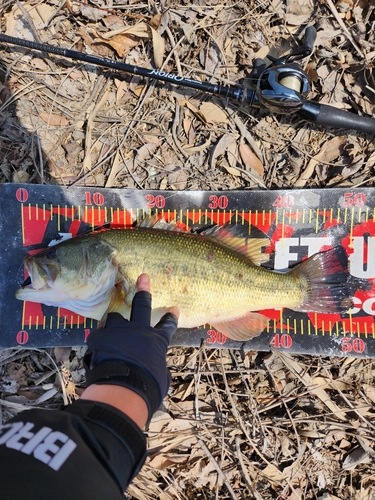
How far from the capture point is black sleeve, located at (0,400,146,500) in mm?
1311

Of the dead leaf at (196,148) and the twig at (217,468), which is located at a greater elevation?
the dead leaf at (196,148)

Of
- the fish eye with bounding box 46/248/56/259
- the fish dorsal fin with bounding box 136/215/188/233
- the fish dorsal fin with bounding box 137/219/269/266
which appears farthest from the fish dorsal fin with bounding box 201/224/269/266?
the fish eye with bounding box 46/248/56/259

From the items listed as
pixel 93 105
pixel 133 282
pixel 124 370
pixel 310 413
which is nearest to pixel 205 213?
pixel 133 282

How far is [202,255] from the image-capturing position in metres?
2.61

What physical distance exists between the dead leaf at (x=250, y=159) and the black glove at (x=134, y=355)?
141 cm

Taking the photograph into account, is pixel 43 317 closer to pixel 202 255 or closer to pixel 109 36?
pixel 202 255

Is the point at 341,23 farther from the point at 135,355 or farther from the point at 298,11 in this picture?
the point at 135,355

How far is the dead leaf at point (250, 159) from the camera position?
3012 millimetres

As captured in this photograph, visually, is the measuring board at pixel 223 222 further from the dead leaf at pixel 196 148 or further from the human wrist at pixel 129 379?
the human wrist at pixel 129 379

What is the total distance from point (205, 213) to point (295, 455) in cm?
206

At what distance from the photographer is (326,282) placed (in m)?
2.77

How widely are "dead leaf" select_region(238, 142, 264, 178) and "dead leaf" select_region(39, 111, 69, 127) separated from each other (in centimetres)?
147

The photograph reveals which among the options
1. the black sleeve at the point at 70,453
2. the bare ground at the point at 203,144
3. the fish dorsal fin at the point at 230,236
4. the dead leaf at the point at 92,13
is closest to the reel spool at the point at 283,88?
the bare ground at the point at 203,144

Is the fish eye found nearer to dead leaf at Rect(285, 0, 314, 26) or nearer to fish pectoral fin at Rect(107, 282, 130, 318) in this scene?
fish pectoral fin at Rect(107, 282, 130, 318)
